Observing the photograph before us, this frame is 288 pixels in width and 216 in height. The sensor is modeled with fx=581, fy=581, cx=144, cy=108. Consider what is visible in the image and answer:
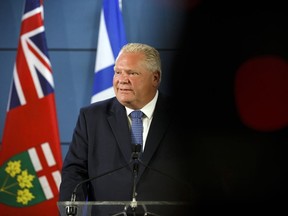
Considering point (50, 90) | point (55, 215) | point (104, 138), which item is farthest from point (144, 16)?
point (104, 138)

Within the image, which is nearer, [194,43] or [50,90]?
[194,43]

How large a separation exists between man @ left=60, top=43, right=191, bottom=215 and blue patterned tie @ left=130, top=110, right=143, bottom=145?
0.02 meters

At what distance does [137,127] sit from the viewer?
2801 mm

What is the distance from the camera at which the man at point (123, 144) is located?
261 centimetres

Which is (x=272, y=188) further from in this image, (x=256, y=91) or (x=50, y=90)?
(x=50, y=90)

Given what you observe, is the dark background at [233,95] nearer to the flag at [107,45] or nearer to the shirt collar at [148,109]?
the shirt collar at [148,109]

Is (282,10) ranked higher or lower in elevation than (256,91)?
higher

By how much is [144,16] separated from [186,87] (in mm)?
3752

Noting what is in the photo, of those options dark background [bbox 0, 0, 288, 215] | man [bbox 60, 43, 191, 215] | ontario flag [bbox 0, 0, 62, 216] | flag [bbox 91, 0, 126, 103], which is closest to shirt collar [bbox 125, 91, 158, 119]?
man [bbox 60, 43, 191, 215]

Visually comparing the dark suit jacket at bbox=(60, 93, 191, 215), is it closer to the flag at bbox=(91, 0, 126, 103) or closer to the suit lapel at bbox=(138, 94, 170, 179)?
the suit lapel at bbox=(138, 94, 170, 179)

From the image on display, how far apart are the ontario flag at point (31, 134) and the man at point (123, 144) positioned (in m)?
1.33

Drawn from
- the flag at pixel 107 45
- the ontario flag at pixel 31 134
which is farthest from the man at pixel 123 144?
the ontario flag at pixel 31 134

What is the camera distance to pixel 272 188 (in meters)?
0.82

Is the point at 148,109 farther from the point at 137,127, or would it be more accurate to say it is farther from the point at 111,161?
the point at 111,161
